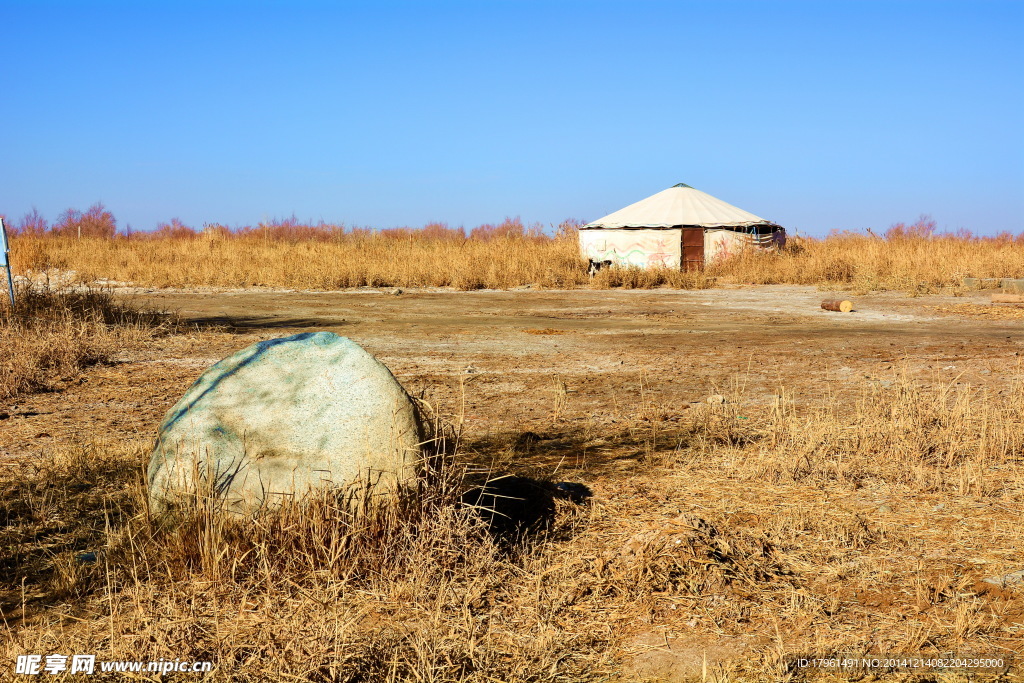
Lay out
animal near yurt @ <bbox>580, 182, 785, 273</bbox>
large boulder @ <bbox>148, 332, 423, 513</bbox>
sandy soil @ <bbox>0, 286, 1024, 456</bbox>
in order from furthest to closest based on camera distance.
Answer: animal near yurt @ <bbox>580, 182, 785, 273</bbox>, sandy soil @ <bbox>0, 286, 1024, 456</bbox>, large boulder @ <bbox>148, 332, 423, 513</bbox>

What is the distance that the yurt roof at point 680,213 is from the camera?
26234 mm

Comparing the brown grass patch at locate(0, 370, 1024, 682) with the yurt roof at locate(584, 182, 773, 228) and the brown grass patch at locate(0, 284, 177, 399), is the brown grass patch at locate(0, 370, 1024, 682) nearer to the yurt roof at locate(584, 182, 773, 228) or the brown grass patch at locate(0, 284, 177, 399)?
the brown grass patch at locate(0, 284, 177, 399)

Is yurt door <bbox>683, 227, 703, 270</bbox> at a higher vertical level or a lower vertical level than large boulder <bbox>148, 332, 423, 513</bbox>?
higher

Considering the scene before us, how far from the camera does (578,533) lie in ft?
13.0

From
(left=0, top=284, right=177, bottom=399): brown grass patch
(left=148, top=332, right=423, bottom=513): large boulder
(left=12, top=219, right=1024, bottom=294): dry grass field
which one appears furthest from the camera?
(left=12, top=219, right=1024, bottom=294): dry grass field

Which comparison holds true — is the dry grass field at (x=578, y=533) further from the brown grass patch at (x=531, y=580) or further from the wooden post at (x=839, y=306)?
the wooden post at (x=839, y=306)

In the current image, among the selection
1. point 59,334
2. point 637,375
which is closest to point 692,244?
point 637,375

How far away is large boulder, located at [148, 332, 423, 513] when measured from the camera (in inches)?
138

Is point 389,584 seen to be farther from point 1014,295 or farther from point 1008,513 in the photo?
point 1014,295

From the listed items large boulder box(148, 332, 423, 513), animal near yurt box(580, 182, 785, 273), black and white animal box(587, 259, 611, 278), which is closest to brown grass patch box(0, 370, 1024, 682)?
large boulder box(148, 332, 423, 513)

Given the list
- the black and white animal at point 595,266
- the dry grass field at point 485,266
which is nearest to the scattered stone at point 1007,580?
the dry grass field at point 485,266

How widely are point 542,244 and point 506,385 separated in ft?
64.5

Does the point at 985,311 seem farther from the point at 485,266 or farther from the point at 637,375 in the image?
the point at 485,266

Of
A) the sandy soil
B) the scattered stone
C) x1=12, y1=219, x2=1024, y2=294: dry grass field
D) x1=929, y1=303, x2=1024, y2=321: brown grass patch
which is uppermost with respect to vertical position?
x1=12, y1=219, x2=1024, y2=294: dry grass field
